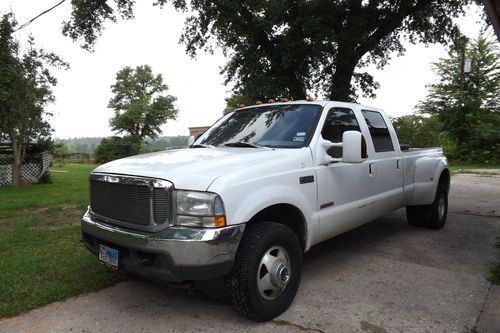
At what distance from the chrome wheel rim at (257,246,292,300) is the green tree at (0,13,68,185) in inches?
439

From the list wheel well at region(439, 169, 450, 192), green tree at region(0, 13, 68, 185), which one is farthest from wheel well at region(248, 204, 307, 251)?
green tree at region(0, 13, 68, 185)

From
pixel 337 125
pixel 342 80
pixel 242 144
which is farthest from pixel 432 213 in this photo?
pixel 342 80

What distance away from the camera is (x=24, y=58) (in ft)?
42.6

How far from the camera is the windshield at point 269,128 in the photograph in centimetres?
413

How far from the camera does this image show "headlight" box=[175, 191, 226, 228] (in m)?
2.97

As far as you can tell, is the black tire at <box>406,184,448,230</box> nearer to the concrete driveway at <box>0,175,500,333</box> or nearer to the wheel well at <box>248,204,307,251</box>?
the concrete driveway at <box>0,175,500,333</box>

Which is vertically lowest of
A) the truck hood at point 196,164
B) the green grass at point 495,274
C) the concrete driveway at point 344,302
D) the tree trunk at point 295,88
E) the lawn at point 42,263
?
the green grass at point 495,274

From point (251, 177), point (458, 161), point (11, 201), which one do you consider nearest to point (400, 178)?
point (251, 177)

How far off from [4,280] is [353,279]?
143 inches

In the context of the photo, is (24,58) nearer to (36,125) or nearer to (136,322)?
(36,125)

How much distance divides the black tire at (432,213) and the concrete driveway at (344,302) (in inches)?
35.7

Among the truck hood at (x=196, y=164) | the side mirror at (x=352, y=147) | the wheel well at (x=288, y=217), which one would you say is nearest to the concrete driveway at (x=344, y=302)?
the wheel well at (x=288, y=217)

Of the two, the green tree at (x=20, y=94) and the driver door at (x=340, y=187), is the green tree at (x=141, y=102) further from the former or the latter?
the driver door at (x=340, y=187)

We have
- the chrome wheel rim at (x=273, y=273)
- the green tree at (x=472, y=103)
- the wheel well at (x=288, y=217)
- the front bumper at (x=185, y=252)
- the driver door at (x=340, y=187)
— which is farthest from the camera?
the green tree at (x=472, y=103)
